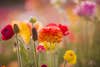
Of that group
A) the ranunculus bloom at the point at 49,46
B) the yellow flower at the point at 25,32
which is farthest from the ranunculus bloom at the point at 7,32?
the ranunculus bloom at the point at 49,46

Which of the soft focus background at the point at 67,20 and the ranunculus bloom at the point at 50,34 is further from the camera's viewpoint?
the soft focus background at the point at 67,20

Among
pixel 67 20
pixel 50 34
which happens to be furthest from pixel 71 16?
pixel 50 34

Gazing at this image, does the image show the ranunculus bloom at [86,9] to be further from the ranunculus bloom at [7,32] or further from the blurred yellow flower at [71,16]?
the ranunculus bloom at [7,32]

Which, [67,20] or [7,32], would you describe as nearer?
[7,32]

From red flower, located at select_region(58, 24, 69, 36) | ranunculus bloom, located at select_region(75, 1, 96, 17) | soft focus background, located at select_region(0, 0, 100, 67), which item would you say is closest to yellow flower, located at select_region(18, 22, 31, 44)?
soft focus background, located at select_region(0, 0, 100, 67)

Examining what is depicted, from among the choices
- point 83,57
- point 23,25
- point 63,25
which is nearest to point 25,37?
point 23,25

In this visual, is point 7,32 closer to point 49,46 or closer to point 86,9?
point 49,46
